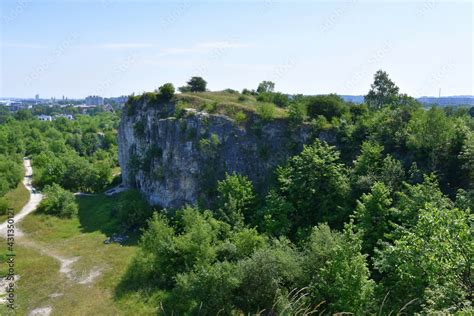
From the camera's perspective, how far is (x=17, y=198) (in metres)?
52.7

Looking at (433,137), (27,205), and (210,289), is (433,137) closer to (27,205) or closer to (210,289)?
(210,289)

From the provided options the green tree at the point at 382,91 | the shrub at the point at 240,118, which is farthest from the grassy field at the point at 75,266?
the green tree at the point at 382,91

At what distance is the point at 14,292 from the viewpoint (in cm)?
2977

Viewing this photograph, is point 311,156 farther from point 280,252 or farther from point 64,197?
point 64,197

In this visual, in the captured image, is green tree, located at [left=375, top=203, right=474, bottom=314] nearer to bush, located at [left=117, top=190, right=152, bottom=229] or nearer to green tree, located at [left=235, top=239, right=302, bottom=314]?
green tree, located at [left=235, top=239, right=302, bottom=314]

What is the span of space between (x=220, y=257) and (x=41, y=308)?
45.1 ft

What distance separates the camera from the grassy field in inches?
1082

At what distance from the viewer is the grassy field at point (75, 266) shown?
90.2 ft

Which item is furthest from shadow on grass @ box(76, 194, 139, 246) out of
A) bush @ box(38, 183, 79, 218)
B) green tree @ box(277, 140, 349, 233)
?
green tree @ box(277, 140, 349, 233)

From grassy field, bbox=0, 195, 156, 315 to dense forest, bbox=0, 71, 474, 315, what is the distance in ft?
5.95

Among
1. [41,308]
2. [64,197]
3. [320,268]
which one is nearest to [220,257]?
[320,268]

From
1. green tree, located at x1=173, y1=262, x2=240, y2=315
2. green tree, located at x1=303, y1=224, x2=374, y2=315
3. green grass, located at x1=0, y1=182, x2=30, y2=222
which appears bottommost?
green grass, located at x1=0, y1=182, x2=30, y2=222

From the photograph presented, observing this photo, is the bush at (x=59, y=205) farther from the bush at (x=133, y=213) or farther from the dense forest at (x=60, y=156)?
the bush at (x=133, y=213)

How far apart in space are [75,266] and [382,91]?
138ft
